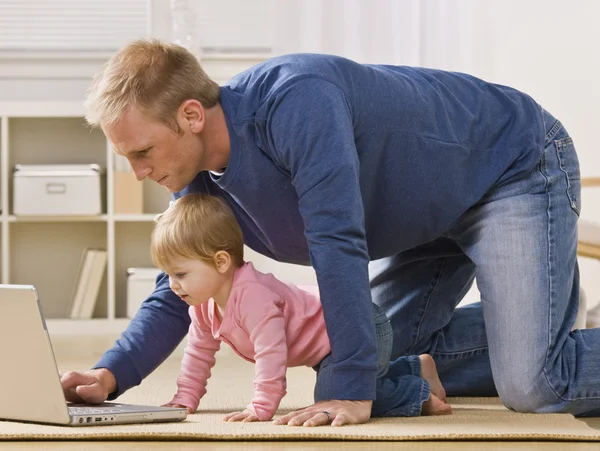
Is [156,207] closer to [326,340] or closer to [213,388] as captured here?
[213,388]

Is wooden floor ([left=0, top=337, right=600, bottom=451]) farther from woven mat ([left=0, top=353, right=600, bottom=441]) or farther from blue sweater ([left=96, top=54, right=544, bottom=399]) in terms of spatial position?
blue sweater ([left=96, top=54, right=544, bottom=399])

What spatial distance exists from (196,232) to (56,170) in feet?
7.27

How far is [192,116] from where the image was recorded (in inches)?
58.0

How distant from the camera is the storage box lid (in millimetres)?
3516

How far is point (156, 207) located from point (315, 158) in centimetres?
256

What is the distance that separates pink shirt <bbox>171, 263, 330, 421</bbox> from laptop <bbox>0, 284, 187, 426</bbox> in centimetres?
13

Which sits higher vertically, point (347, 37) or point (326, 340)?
point (347, 37)

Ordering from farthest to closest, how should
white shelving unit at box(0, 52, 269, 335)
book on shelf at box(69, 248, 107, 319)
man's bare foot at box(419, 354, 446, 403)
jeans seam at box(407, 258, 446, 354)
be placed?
white shelving unit at box(0, 52, 269, 335) < book on shelf at box(69, 248, 107, 319) < jeans seam at box(407, 258, 446, 354) < man's bare foot at box(419, 354, 446, 403)

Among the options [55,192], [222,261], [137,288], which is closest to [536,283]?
[222,261]

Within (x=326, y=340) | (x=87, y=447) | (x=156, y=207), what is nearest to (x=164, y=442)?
(x=87, y=447)

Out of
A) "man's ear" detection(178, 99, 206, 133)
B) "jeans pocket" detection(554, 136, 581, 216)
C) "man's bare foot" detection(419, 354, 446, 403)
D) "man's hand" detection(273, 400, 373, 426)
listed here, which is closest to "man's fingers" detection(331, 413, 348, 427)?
"man's hand" detection(273, 400, 373, 426)

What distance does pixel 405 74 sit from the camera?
166 centimetres

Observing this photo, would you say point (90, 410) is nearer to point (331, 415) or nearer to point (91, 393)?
point (91, 393)

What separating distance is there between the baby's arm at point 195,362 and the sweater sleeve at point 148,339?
8 cm
